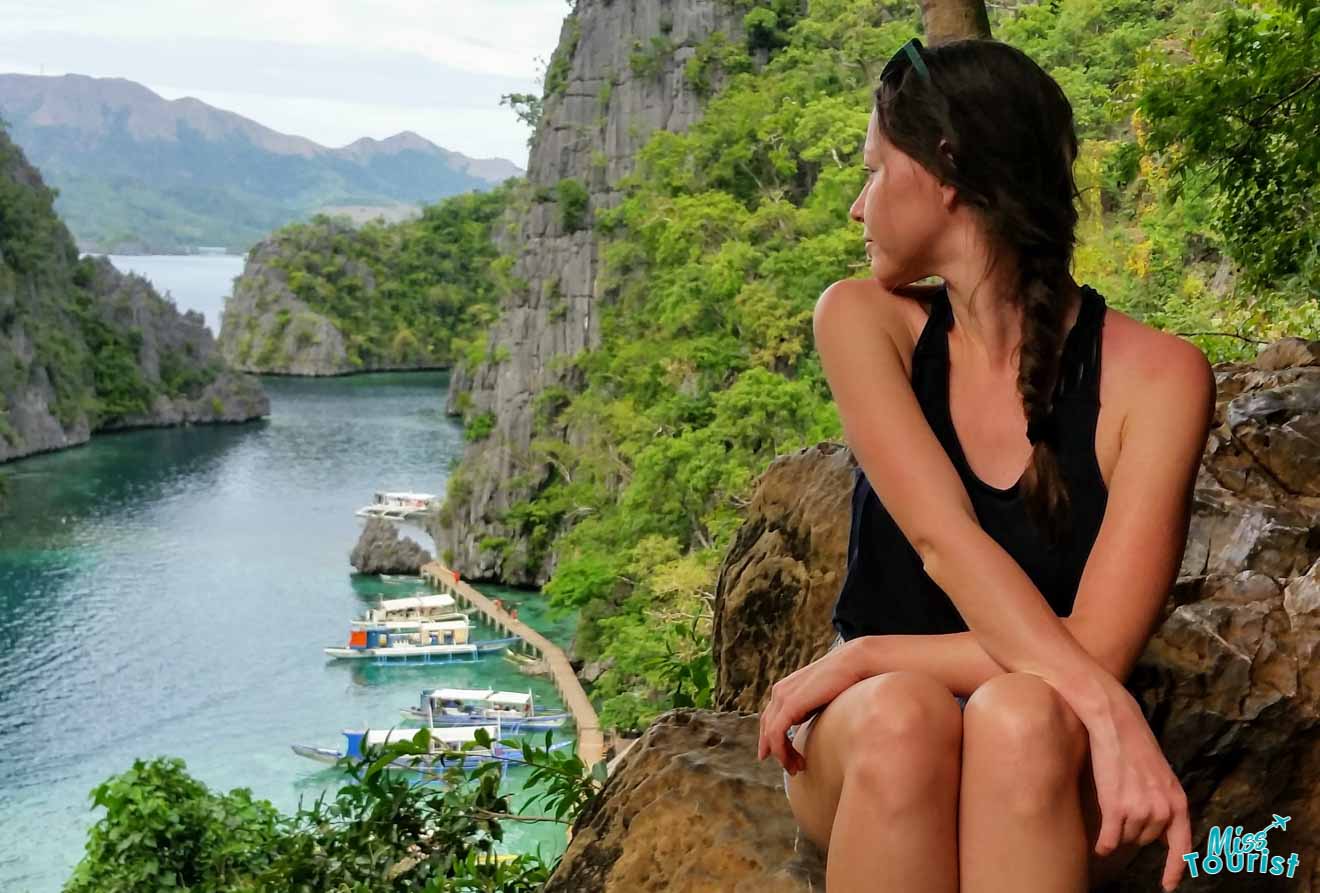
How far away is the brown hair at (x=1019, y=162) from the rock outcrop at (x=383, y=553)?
2943 centimetres

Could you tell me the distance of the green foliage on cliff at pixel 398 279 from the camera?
6544 cm

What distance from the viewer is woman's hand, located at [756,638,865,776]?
1.47m

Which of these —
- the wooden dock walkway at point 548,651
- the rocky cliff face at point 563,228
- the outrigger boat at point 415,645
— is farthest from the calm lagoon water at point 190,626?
the rocky cliff face at point 563,228

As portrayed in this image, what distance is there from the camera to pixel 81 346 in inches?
2005

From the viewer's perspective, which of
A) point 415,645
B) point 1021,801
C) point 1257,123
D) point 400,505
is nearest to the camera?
point 1021,801

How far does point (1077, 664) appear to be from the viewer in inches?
56.4

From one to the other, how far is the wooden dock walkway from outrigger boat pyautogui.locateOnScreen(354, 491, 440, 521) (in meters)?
3.71

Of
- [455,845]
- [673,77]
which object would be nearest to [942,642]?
[455,845]

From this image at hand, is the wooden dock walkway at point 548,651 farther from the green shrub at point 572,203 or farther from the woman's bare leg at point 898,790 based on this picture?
the woman's bare leg at point 898,790

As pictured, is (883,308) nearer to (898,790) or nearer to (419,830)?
(898,790)

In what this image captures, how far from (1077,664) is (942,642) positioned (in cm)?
15

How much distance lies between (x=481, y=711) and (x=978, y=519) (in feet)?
64.8

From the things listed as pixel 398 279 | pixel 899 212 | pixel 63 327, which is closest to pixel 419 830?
pixel 899 212

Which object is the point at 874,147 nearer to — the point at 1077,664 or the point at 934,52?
the point at 934,52
